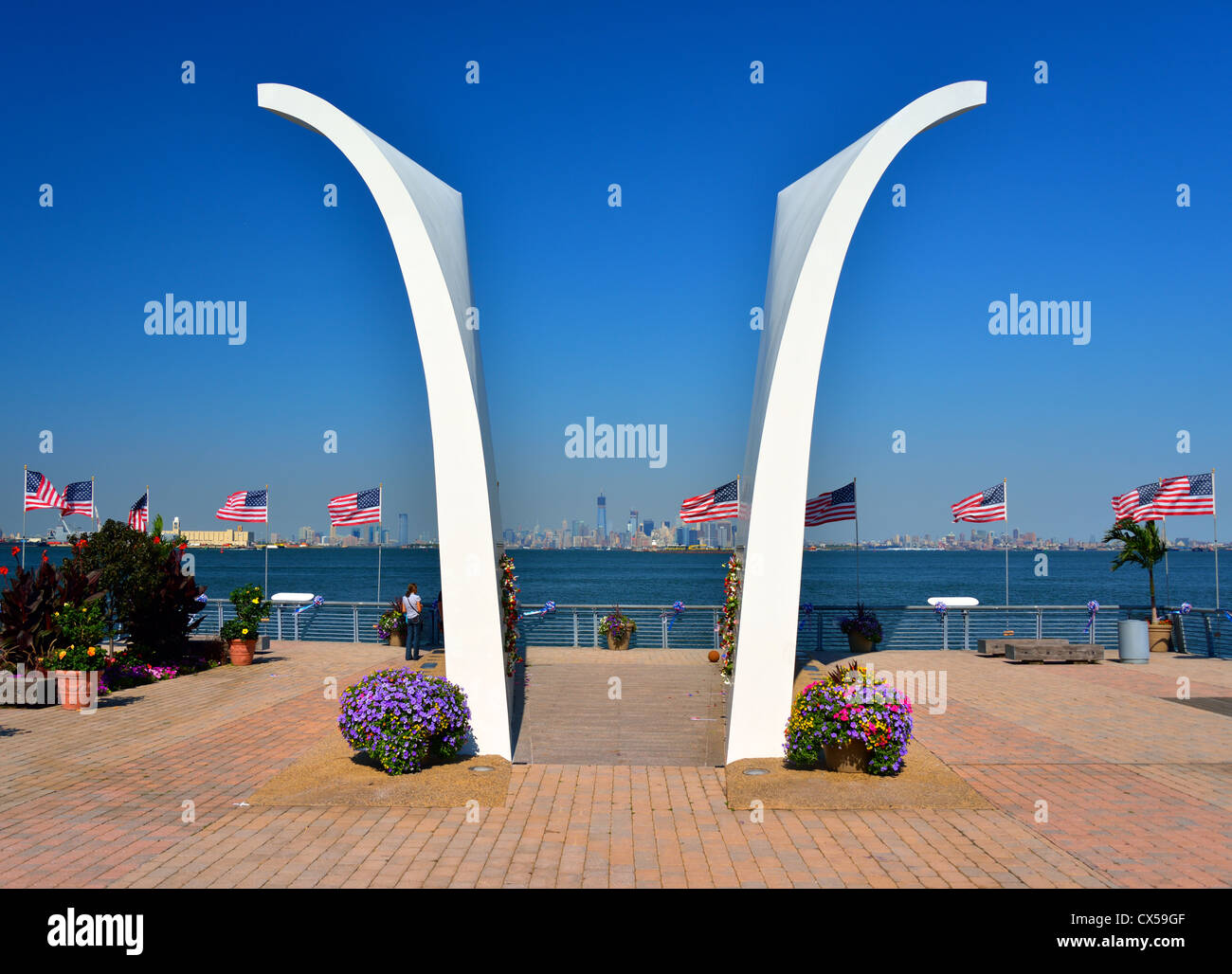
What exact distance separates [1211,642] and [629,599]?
49666 mm

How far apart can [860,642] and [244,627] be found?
41.8ft

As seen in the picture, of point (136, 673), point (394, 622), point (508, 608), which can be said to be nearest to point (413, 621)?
point (394, 622)

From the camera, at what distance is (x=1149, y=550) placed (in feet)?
66.3

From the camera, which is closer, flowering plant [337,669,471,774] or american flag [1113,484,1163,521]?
flowering plant [337,669,471,774]

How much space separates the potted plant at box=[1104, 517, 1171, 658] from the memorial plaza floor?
22.6 feet

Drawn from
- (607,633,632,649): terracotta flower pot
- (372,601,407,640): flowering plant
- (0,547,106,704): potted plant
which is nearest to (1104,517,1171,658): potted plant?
(607,633,632,649): terracotta flower pot

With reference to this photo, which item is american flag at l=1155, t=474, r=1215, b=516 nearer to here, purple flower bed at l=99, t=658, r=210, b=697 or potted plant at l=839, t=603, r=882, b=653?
potted plant at l=839, t=603, r=882, b=653

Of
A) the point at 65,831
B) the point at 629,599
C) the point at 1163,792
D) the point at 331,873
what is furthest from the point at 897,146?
the point at 629,599

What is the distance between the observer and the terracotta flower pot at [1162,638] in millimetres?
19922

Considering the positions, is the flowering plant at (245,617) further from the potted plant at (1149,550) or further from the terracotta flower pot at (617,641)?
the potted plant at (1149,550)

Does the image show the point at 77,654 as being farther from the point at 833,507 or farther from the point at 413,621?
the point at 833,507

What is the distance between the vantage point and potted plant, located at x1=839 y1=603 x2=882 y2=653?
1906 cm

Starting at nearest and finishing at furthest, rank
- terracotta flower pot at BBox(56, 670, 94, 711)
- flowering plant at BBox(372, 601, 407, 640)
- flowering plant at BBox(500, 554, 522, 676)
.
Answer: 1. flowering plant at BBox(500, 554, 522, 676)
2. terracotta flower pot at BBox(56, 670, 94, 711)
3. flowering plant at BBox(372, 601, 407, 640)

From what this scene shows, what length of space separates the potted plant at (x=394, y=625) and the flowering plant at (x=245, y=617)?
2.72m
